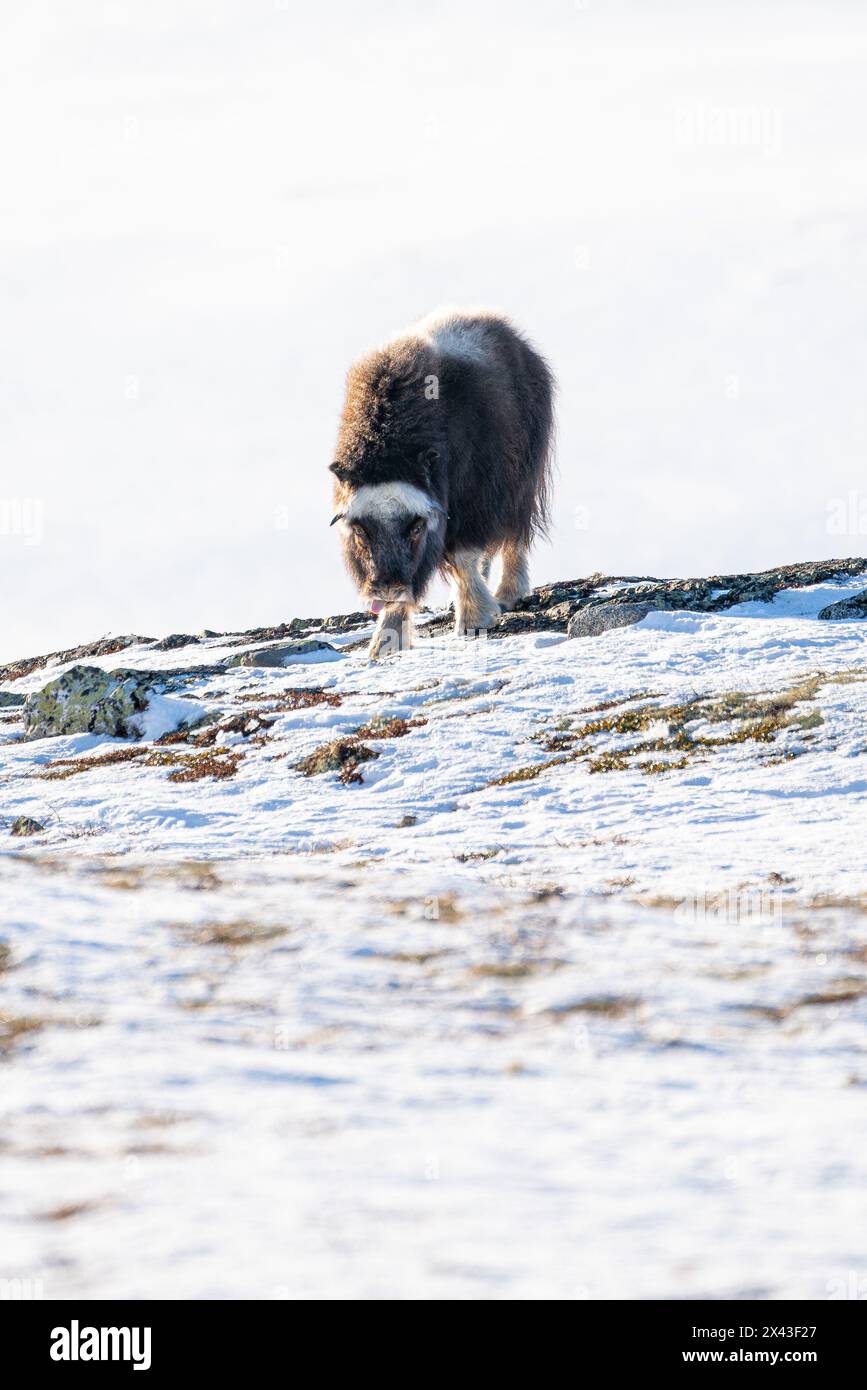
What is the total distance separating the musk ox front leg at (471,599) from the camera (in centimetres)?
1738

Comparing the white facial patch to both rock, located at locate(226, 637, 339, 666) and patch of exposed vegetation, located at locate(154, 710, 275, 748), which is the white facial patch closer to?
patch of exposed vegetation, located at locate(154, 710, 275, 748)

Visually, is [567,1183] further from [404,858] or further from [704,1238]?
[404,858]

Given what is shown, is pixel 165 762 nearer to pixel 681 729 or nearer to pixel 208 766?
pixel 208 766

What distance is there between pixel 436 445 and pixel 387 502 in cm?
93

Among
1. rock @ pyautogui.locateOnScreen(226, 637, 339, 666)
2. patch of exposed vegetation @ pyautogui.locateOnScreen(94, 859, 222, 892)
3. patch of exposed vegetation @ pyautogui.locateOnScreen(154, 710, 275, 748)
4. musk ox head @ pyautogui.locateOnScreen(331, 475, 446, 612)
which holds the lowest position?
patch of exposed vegetation @ pyautogui.locateOnScreen(94, 859, 222, 892)

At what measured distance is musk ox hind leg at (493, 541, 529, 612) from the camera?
1948cm

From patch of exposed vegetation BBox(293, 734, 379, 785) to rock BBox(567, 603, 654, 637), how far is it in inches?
191

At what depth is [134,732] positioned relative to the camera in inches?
594

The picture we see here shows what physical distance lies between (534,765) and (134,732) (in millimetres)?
5672

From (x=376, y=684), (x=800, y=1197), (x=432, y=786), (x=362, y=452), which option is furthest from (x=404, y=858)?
(x=362, y=452)

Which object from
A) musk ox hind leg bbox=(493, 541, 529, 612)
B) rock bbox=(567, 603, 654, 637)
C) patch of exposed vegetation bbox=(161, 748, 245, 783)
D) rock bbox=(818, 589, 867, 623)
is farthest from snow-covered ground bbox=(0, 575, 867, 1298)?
musk ox hind leg bbox=(493, 541, 529, 612)

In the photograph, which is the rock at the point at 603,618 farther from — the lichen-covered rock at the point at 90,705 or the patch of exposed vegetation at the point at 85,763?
the patch of exposed vegetation at the point at 85,763

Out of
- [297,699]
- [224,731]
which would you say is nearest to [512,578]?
[297,699]
